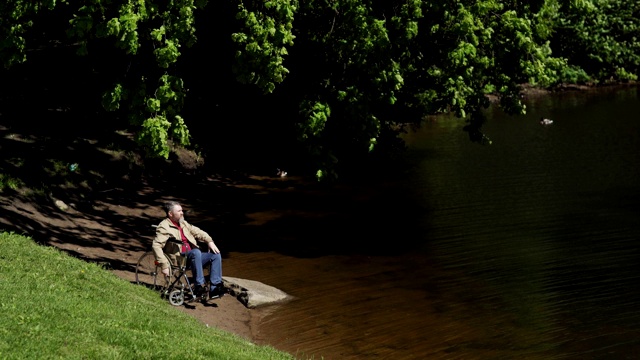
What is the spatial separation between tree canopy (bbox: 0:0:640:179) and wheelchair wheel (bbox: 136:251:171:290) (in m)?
2.62

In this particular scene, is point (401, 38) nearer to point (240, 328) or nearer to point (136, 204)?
point (240, 328)

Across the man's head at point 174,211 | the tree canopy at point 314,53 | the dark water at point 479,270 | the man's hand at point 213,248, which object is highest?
the tree canopy at point 314,53

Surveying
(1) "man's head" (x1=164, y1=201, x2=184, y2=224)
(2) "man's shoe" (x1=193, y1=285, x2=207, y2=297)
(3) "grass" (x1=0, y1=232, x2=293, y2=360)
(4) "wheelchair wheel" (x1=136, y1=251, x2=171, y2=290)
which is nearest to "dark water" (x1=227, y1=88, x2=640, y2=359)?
(2) "man's shoe" (x1=193, y1=285, x2=207, y2=297)

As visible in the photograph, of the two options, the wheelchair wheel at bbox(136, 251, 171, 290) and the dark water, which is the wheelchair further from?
the dark water

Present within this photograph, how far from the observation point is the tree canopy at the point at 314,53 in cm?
1959

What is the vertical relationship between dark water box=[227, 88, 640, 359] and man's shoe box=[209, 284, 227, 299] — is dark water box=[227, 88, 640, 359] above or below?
below

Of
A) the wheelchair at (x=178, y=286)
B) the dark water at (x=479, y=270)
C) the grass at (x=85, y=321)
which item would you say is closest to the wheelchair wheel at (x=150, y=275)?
the wheelchair at (x=178, y=286)

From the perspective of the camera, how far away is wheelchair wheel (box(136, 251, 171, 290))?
1705cm

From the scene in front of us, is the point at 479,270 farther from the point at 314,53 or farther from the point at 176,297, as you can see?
the point at 314,53

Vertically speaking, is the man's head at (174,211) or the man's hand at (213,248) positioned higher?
the man's head at (174,211)

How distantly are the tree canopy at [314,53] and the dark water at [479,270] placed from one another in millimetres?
2688

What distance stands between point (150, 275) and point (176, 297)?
2969mm

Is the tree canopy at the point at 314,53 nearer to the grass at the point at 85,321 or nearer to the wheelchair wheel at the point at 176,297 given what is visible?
the wheelchair wheel at the point at 176,297

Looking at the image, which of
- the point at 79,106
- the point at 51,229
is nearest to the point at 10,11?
the point at 51,229
